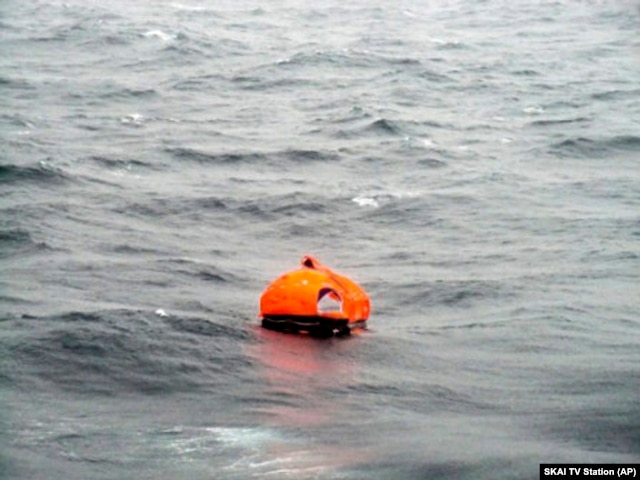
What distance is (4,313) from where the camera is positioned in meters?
27.7

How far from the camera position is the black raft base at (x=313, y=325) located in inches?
1046

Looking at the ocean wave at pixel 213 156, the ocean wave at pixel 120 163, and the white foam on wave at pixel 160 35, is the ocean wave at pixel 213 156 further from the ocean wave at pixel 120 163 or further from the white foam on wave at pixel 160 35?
the white foam on wave at pixel 160 35

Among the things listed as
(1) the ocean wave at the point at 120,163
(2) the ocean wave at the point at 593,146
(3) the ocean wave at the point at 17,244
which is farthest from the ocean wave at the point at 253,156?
(3) the ocean wave at the point at 17,244

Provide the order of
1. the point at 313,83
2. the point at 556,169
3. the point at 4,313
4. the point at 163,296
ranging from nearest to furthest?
the point at 4,313 → the point at 163,296 → the point at 556,169 → the point at 313,83

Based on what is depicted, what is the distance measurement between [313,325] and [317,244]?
29.9 ft

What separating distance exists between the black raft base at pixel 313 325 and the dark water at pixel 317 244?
0.28 meters

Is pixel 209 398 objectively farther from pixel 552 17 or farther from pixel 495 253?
pixel 552 17

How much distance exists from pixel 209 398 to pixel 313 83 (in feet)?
114

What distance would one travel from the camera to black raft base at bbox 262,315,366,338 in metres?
26.6

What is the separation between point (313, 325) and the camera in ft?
87.2

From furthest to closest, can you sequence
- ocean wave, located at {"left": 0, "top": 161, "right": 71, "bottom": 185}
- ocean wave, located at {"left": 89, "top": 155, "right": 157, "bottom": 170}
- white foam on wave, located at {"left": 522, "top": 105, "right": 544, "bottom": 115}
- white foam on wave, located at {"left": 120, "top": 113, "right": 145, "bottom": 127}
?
white foam on wave, located at {"left": 522, "top": 105, "right": 544, "bottom": 115}
white foam on wave, located at {"left": 120, "top": 113, "right": 145, "bottom": 127}
ocean wave, located at {"left": 89, "top": 155, "right": 157, "bottom": 170}
ocean wave, located at {"left": 0, "top": 161, "right": 71, "bottom": 185}

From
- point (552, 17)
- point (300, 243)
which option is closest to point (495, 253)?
point (300, 243)

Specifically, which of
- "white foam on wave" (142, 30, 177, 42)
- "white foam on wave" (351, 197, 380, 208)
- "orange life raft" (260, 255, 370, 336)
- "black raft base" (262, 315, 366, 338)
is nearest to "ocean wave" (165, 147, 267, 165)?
"white foam on wave" (351, 197, 380, 208)

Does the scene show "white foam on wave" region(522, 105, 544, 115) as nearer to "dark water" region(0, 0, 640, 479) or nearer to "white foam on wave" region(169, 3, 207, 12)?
"dark water" region(0, 0, 640, 479)
